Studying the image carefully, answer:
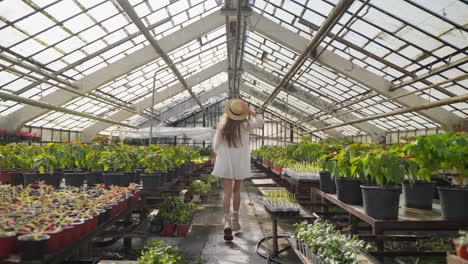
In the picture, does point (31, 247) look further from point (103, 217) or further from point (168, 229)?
point (168, 229)

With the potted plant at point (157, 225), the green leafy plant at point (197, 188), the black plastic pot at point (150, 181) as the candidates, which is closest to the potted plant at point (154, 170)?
the black plastic pot at point (150, 181)

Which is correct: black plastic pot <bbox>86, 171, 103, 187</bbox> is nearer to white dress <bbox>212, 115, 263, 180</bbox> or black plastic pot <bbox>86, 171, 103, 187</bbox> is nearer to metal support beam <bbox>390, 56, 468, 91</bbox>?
white dress <bbox>212, 115, 263, 180</bbox>

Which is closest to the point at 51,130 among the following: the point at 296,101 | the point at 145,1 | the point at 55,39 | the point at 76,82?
the point at 76,82

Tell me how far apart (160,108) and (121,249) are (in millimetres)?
15234

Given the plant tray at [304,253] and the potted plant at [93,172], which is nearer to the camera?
the plant tray at [304,253]

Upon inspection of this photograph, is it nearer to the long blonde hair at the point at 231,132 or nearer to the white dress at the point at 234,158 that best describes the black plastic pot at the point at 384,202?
the white dress at the point at 234,158

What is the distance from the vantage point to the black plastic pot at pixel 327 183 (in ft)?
11.7

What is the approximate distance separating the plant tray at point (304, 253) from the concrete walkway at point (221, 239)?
2.06 ft

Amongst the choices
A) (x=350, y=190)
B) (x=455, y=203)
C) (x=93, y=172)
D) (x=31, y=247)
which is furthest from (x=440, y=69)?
(x=31, y=247)

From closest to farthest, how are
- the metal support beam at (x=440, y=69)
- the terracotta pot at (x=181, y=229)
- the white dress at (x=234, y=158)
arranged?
the white dress at (x=234, y=158), the terracotta pot at (x=181, y=229), the metal support beam at (x=440, y=69)

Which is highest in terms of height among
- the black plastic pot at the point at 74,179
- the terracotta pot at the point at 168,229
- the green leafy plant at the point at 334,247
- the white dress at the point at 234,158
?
the white dress at the point at 234,158

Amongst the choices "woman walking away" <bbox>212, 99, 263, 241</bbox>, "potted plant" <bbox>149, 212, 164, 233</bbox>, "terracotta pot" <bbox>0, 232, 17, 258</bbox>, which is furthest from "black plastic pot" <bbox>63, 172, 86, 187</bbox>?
"terracotta pot" <bbox>0, 232, 17, 258</bbox>

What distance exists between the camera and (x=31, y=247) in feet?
4.68

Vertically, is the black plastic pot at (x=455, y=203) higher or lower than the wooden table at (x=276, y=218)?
higher
